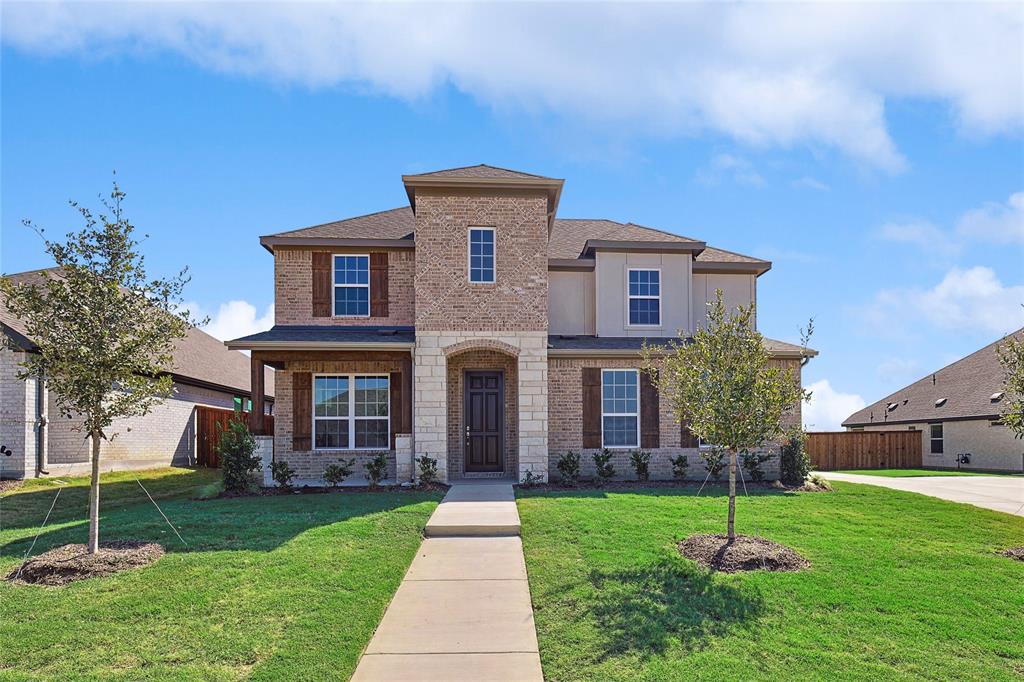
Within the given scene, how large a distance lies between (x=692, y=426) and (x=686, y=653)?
3.86 meters

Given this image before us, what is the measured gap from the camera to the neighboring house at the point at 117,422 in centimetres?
1534

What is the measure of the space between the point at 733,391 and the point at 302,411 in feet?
33.2

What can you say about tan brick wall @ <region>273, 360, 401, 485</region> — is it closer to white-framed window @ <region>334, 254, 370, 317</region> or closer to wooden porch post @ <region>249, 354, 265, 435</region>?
wooden porch post @ <region>249, 354, 265, 435</region>

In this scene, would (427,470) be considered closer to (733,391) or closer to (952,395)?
(733,391)

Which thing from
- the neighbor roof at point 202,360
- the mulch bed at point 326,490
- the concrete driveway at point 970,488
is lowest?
the concrete driveway at point 970,488

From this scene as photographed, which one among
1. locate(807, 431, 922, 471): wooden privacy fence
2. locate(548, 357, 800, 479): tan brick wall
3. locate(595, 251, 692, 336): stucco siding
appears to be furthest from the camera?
locate(807, 431, 922, 471): wooden privacy fence

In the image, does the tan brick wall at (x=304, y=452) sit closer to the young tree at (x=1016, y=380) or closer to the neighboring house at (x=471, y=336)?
the neighboring house at (x=471, y=336)

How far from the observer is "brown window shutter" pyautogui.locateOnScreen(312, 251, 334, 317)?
15.4m

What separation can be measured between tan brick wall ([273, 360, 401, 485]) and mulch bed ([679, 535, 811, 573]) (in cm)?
831

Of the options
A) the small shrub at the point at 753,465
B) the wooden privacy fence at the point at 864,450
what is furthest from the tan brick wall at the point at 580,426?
the wooden privacy fence at the point at 864,450

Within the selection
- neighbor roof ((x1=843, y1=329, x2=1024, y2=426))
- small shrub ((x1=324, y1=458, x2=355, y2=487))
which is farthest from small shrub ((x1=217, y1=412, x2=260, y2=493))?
neighbor roof ((x1=843, y1=329, x2=1024, y2=426))

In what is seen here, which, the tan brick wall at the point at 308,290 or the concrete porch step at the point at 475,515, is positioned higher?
the tan brick wall at the point at 308,290

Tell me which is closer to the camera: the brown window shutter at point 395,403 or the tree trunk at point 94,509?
the tree trunk at point 94,509

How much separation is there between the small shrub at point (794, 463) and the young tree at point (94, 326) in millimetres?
12806
